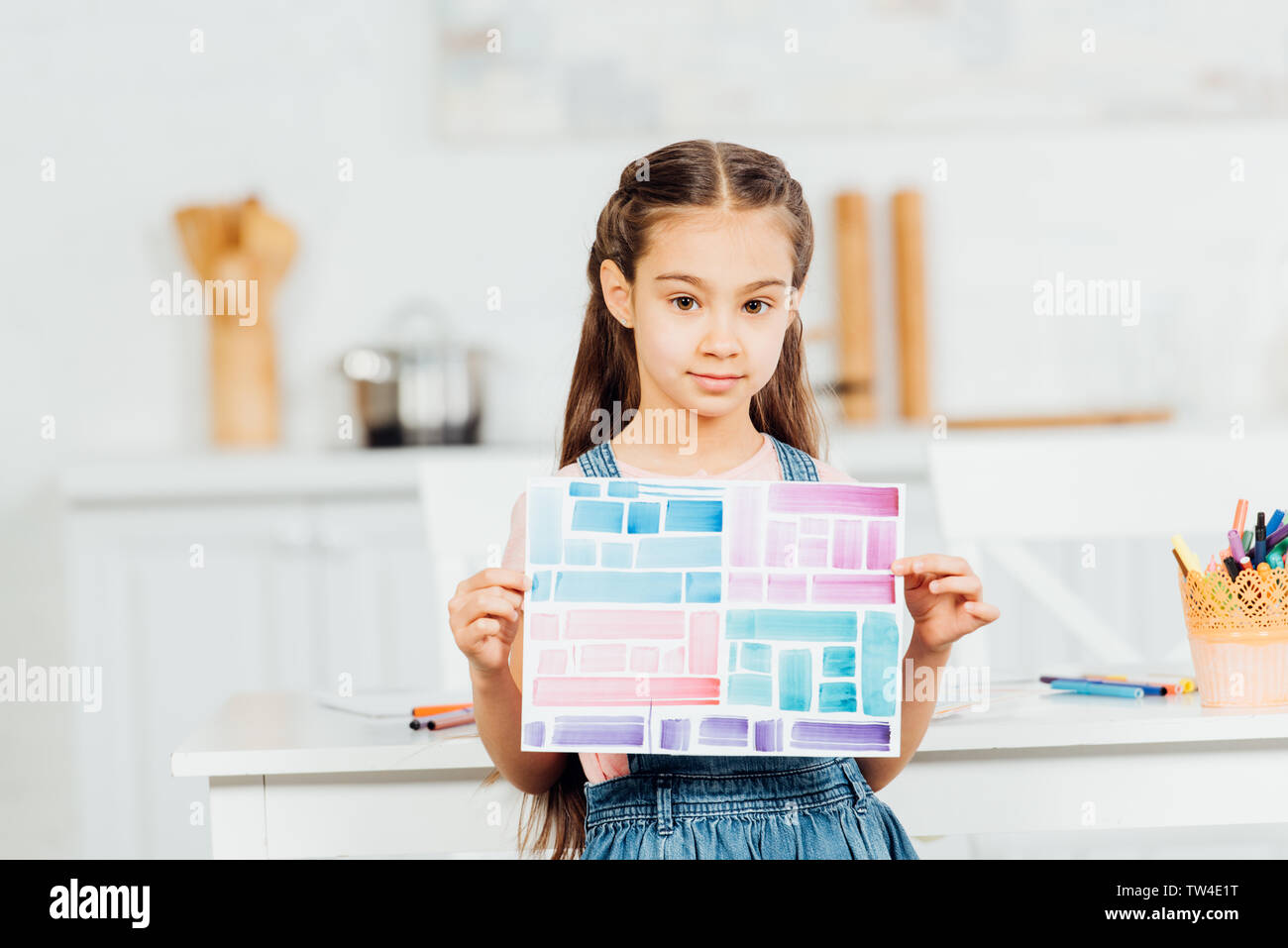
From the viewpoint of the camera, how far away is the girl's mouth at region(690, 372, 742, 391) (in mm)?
945

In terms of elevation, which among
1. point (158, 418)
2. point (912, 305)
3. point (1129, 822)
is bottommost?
point (1129, 822)

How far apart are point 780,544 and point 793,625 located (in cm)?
5

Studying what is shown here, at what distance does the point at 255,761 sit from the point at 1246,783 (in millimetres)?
745

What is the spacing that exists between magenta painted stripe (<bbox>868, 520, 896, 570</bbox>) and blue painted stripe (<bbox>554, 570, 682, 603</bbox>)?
0.12 metres

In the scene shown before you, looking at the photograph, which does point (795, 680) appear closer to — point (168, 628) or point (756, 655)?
point (756, 655)

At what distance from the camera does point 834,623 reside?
0.84 metres

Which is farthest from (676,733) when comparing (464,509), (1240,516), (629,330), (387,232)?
(387,232)

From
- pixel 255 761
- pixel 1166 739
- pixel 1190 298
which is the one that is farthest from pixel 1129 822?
pixel 1190 298

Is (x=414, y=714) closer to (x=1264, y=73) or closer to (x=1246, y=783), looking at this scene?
(x=1246, y=783)

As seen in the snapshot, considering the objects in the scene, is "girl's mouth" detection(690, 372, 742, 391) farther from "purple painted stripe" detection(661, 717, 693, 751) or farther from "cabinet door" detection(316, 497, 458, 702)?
"cabinet door" detection(316, 497, 458, 702)

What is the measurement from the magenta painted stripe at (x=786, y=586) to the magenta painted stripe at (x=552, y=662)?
0.14 m

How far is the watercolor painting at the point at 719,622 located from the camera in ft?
2.74

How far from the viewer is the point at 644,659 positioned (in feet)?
2.76

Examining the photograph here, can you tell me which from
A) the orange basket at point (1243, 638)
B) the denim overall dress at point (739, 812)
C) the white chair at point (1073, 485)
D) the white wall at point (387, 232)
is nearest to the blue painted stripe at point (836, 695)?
the denim overall dress at point (739, 812)
